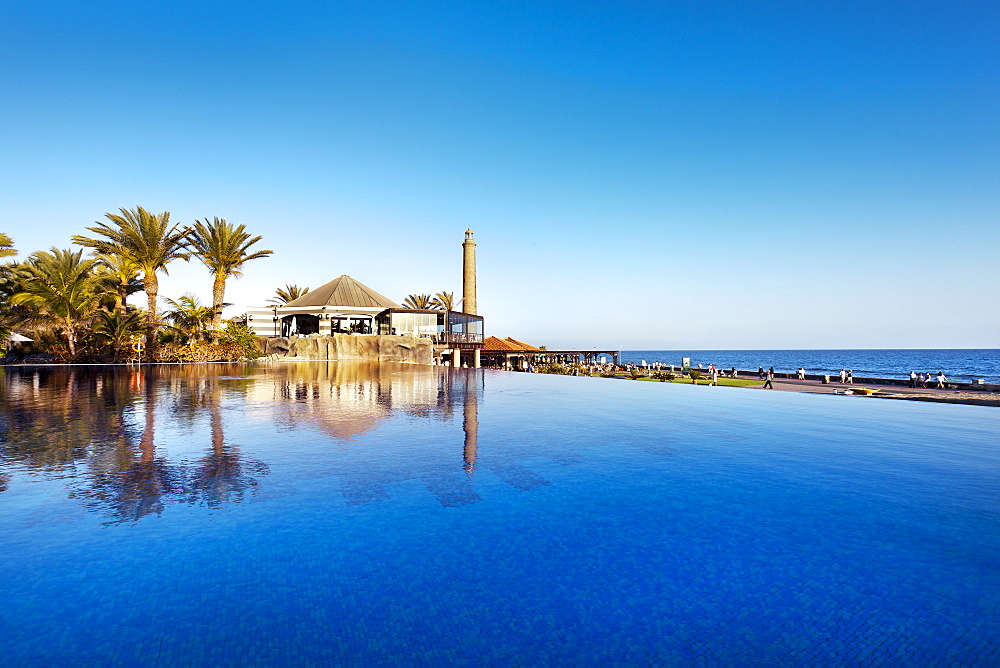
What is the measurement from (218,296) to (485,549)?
32.9 meters

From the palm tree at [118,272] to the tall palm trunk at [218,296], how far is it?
4351 millimetres

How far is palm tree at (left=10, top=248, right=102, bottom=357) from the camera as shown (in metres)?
21.5

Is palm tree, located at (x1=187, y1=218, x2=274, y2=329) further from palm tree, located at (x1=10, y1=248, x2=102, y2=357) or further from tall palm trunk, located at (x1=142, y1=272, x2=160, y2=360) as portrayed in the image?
palm tree, located at (x1=10, y1=248, x2=102, y2=357)

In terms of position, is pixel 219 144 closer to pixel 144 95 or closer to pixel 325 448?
pixel 144 95

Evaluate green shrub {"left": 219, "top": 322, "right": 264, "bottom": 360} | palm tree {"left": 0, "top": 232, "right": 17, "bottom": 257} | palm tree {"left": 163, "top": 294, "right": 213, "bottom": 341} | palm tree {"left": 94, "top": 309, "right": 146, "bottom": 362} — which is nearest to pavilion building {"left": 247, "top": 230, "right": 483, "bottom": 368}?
green shrub {"left": 219, "top": 322, "right": 264, "bottom": 360}

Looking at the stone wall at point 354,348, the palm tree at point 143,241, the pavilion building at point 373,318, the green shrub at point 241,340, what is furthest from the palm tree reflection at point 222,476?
the pavilion building at point 373,318

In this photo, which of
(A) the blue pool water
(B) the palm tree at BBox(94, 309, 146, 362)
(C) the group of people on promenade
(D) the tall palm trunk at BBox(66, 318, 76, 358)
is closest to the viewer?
(A) the blue pool water

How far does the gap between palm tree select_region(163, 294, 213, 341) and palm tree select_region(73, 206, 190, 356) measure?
1.54 meters

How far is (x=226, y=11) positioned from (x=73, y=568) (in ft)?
64.1

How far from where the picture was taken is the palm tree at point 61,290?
846 inches

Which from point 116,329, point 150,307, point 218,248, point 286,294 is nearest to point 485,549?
point 116,329

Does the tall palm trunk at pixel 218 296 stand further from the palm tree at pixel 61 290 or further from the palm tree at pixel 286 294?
the palm tree at pixel 286 294

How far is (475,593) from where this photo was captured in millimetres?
3006

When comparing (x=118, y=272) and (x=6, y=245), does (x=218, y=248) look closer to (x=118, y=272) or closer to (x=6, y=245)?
(x=118, y=272)
